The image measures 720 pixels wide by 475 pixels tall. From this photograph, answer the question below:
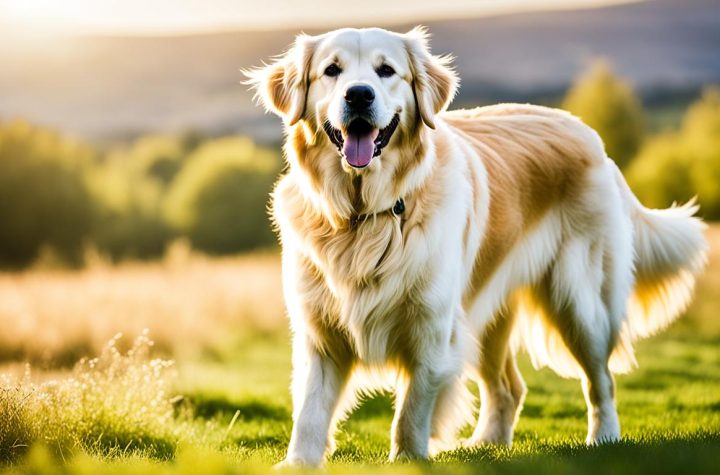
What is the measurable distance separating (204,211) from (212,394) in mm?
35351

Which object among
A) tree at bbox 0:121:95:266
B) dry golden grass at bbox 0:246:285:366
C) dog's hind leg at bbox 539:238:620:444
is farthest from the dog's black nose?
tree at bbox 0:121:95:266

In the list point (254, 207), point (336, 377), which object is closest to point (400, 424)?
point (336, 377)

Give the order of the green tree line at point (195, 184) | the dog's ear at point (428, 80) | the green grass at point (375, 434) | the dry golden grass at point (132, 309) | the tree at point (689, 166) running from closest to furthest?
1. the green grass at point (375, 434)
2. the dog's ear at point (428, 80)
3. the dry golden grass at point (132, 309)
4. the tree at point (689, 166)
5. the green tree line at point (195, 184)

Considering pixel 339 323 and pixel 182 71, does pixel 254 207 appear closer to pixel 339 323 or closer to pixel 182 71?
pixel 182 71

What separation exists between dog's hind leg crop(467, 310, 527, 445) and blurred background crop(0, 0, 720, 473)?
0.18 m

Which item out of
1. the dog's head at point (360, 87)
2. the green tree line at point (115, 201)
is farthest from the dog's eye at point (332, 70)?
the green tree line at point (115, 201)

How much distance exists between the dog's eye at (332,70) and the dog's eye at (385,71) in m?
0.20

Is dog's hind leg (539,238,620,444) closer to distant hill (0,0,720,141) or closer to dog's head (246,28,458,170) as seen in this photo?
dog's head (246,28,458,170)

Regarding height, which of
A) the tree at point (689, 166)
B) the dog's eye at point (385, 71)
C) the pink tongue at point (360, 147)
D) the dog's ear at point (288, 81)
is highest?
the dog's eye at point (385, 71)

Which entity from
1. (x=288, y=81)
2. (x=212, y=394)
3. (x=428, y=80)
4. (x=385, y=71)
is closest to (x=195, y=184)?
(x=212, y=394)

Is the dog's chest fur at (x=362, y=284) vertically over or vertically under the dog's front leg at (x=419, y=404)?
over

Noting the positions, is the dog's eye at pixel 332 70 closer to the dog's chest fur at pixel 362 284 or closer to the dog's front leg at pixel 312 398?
the dog's chest fur at pixel 362 284

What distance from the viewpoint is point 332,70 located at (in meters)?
4.38

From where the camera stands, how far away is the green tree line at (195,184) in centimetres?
3566
